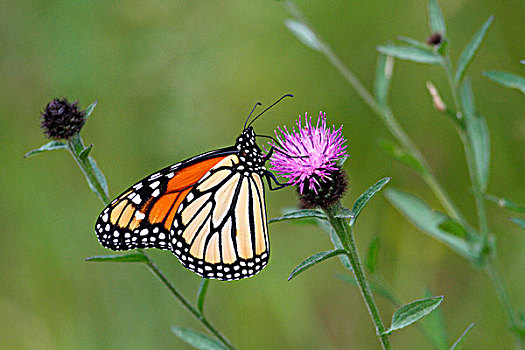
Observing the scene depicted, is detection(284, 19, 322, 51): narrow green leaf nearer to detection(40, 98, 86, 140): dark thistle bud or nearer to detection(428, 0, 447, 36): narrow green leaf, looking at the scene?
detection(428, 0, 447, 36): narrow green leaf

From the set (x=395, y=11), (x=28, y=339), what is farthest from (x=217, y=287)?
(x=395, y=11)

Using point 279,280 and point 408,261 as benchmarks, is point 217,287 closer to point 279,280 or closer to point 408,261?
point 279,280

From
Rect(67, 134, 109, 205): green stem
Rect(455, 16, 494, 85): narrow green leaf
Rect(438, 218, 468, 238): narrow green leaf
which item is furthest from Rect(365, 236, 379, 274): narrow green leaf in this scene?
Rect(67, 134, 109, 205): green stem

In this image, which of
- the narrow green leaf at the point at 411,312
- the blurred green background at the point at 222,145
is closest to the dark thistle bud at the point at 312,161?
the narrow green leaf at the point at 411,312

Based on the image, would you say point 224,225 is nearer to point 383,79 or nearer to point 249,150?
point 249,150

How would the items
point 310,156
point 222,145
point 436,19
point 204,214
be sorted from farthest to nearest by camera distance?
point 222,145 → point 204,214 → point 436,19 → point 310,156

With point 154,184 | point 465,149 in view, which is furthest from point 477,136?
point 154,184

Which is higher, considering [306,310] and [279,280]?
[279,280]
